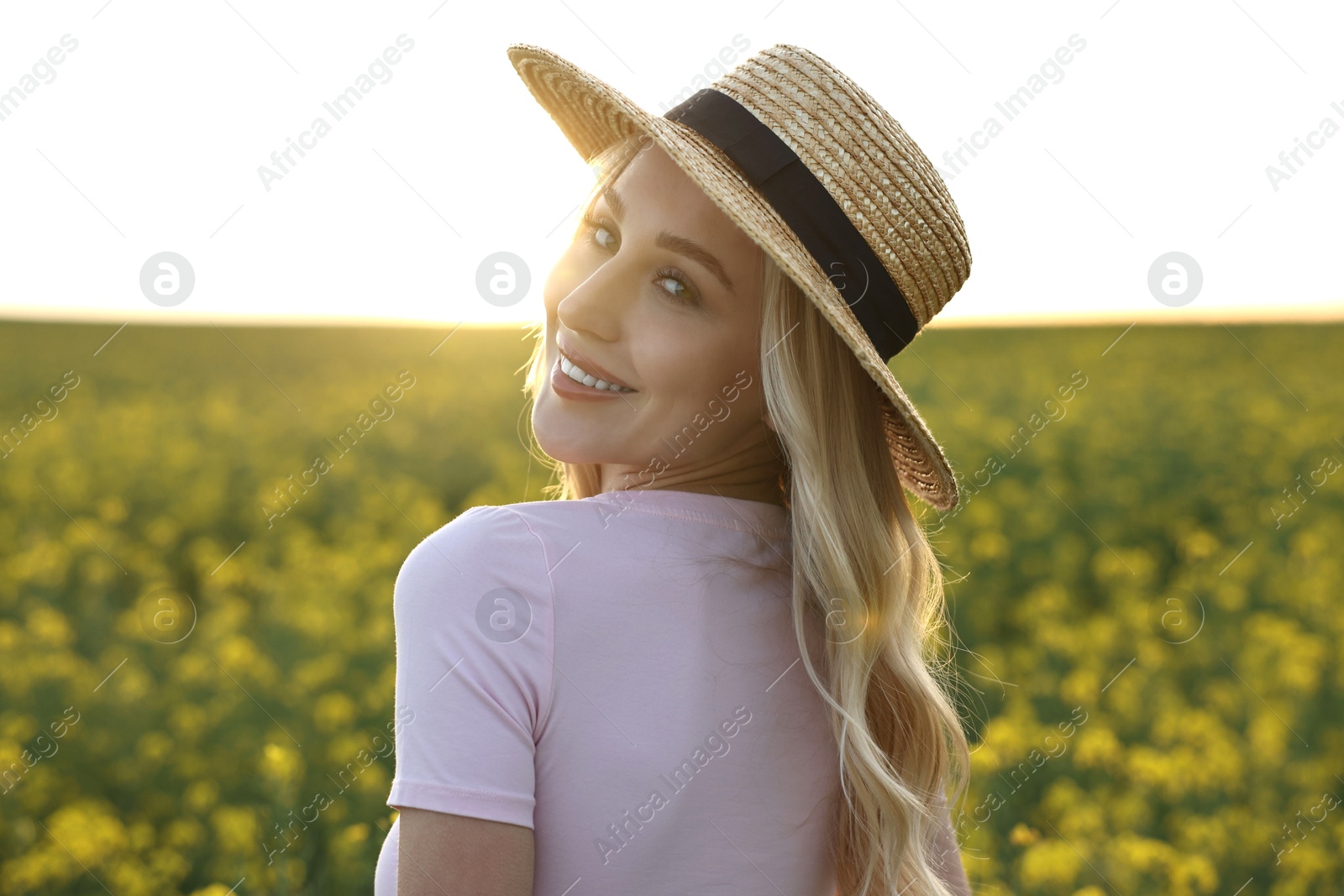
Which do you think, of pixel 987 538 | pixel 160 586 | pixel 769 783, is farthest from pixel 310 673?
pixel 987 538

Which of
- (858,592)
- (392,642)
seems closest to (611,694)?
(858,592)

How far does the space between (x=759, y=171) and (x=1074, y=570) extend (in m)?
4.82

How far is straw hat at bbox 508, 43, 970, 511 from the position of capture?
133cm

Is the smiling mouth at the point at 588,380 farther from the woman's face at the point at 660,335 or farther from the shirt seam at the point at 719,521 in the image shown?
the shirt seam at the point at 719,521

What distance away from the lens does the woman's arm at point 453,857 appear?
1.03 m

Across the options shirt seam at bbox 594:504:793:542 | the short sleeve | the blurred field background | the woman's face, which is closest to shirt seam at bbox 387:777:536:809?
the short sleeve

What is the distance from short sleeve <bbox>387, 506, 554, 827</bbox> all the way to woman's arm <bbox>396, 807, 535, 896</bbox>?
1 cm

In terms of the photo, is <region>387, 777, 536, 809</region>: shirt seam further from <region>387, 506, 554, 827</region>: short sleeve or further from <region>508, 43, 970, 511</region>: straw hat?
<region>508, 43, 970, 511</region>: straw hat

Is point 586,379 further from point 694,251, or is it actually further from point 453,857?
point 453,857

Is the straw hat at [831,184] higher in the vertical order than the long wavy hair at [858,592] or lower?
higher

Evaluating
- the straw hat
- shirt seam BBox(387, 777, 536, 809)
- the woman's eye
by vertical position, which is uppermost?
the straw hat

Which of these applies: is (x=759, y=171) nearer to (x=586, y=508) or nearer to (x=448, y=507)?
(x=586, y=508)

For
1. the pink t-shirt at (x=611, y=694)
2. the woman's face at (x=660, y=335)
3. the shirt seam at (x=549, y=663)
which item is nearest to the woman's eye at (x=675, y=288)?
the woman's face at (x=660, y=335)

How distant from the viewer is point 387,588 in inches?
169
